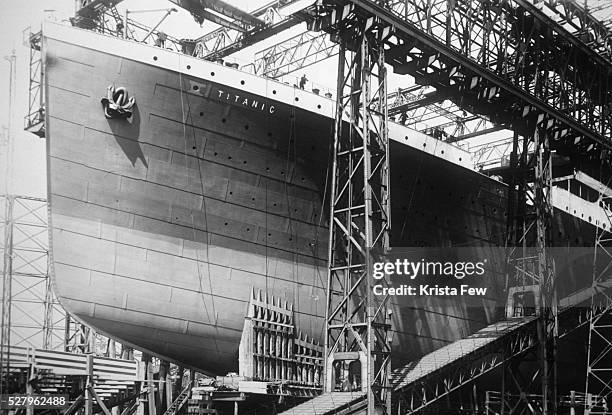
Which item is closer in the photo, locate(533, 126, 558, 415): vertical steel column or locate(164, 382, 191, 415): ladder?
locate(164, 382, 191, 415): ladder

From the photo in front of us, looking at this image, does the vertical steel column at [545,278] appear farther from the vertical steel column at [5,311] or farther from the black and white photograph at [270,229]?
the vertical steel column at [5,311]

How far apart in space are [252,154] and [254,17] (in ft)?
29.4

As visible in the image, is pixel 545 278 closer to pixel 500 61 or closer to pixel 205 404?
pixel 500 61

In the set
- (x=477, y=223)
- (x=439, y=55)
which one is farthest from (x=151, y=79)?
(x=477, y=223)

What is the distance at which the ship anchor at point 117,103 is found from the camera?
14703mm

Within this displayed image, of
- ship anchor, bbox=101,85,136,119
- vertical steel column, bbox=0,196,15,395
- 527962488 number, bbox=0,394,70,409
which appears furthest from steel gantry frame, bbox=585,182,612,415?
vertical steel column, bbox=0,196,15,395

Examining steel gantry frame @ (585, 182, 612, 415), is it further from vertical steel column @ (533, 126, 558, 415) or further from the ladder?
the ladder

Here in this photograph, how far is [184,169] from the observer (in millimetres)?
15312

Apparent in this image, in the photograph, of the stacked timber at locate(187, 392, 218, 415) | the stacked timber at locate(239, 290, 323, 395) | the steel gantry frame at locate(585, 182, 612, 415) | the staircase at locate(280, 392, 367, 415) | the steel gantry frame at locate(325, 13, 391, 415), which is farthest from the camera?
the steel gantry frame at locate(585, 182, 612, 415)

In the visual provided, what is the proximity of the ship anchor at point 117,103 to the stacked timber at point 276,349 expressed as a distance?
4.65 meters

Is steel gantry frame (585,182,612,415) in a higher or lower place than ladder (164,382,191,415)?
higher

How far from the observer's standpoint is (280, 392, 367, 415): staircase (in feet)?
40.1

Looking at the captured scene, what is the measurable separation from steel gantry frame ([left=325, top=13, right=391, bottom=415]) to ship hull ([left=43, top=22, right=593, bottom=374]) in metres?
1.59

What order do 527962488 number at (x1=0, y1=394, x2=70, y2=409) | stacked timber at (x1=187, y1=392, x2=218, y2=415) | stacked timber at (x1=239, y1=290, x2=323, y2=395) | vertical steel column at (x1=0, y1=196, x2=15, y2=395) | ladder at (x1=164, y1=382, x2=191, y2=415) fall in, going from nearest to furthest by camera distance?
vertical steel column at (x1=0, y1=196, x2=15, y2=395)
stacked timber at (x1=187, y1=392, x2=218, y2=415)
527962488 number at (x1=0, y1=394, x2=70, y2=409)
stacked timber at (x1=239, y1=290, x2=323, y2=395)
ladder at (x1=164, y1=382, x2=191, y2=415)
